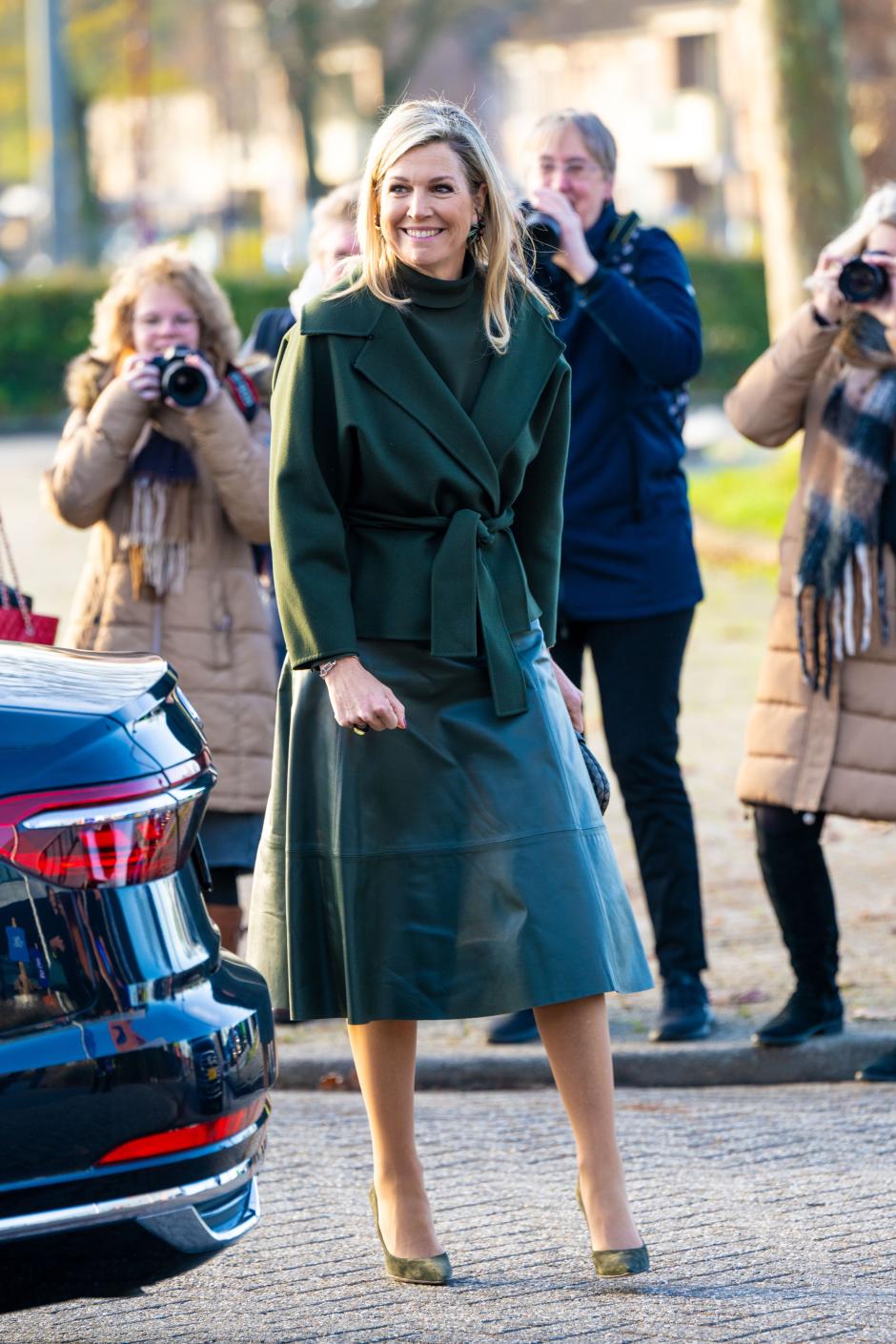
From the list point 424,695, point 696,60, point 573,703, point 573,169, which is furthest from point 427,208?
point 696,60

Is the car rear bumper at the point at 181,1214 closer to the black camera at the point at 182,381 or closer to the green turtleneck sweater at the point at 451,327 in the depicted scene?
the green turtleneck sweater at the point at 451,327

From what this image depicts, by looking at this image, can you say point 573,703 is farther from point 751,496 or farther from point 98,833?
point 751,496

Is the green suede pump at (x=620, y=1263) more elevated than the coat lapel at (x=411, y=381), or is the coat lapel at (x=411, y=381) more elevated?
the coat lapel at (x=411, y=381)

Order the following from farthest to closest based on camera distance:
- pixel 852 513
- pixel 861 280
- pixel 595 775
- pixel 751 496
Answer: pixel 751 496, pixel 852 513, pixel 861 280, pixel 595 775

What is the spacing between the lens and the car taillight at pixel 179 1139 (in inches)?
117

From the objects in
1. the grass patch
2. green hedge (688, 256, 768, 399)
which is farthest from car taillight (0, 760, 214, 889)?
green hedge (688, 256, 768, 399)

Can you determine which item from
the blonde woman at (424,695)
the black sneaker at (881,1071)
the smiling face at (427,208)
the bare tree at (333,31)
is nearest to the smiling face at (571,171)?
the blonde woman at (424,695)

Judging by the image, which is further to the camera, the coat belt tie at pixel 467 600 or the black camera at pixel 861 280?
the black camera at pixel 861 280

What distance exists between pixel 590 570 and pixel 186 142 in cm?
8531

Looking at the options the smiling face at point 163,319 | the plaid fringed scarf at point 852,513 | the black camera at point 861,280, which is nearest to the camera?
the black camera at point 861,280

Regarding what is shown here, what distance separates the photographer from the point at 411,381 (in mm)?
3648

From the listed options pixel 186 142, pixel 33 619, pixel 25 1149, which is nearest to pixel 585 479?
pixel 33 619

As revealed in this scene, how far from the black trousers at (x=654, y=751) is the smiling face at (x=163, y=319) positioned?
1279mm

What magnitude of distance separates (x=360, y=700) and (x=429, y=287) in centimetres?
76
